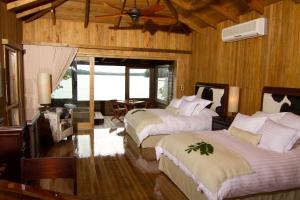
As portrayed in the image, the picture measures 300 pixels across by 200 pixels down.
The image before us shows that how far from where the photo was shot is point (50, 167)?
1652 mm

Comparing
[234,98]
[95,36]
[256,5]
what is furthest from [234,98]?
[95,36]

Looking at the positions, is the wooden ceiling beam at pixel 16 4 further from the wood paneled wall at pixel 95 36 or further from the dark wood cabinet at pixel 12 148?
the dark wood cabinet at pixel 12 148

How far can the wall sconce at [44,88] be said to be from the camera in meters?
5.33

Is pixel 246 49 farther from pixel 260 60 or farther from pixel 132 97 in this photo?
pixel 132 97

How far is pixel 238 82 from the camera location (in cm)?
467

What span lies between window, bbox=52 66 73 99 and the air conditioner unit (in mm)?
3709

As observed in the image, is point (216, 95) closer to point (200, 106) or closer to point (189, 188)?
point (200, 106)

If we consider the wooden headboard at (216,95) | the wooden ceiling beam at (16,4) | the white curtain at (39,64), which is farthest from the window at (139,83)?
the wooden ceiling beam at (16,4)

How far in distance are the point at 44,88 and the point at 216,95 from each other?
3748mm

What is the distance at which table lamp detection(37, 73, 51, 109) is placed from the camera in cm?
533

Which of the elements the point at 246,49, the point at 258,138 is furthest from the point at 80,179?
the point at 246,49

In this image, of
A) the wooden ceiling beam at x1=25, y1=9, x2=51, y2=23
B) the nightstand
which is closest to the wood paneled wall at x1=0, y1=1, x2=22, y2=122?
the wooden ceiling beam at x1=25, y1=9, x2=51, y2=23

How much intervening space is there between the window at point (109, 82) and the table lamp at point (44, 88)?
3.51 metres

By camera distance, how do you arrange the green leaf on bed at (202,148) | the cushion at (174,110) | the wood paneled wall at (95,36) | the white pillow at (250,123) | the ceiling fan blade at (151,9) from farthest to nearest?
the wood paneled wall at (95,36) → the cushion at (174,110) → the ceiling fan blade at (151,9) → the white pillow at (250,123) → the green leaf on bed at (202,148)
